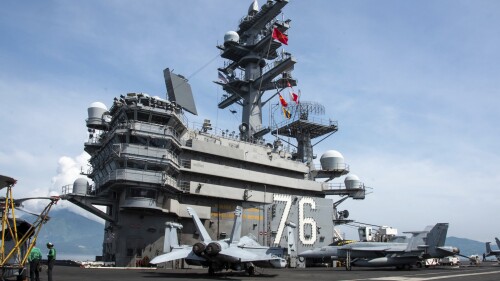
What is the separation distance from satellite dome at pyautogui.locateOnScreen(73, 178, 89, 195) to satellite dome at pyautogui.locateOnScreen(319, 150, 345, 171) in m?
29.4

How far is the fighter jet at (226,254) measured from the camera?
895 inches

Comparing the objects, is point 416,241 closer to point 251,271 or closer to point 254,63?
point 251,271

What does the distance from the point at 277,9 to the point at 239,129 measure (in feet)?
49.4

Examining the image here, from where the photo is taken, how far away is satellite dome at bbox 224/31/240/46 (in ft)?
164

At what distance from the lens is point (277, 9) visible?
48.4 m

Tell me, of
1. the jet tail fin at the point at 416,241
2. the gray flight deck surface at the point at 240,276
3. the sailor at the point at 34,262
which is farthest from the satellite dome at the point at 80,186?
the jet tail fin at the point at 416,241

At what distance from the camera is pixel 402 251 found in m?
34.7

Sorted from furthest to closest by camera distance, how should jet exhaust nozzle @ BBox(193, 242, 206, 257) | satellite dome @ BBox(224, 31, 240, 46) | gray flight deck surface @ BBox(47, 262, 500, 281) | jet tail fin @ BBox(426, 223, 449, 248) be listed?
satellite dome @ BBox(224, 31, 240, 46)
jet tail fin @ BBox(426, 223, 449, 248)
jet exhaust nozzle @ BBox(193, 242, 206, 257)
gray flight deck surface @ BBox(47, 262, 500, 281)

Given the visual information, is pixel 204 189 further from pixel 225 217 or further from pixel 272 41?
pixel 272 41

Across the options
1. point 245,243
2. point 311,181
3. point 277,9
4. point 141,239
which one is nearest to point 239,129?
point 311,181

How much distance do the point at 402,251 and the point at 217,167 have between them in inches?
731

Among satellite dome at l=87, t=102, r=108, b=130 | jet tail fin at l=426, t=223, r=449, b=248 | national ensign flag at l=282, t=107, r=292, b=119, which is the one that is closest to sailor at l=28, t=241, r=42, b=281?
satellite dome at l=87, t=102, r=108, b=130

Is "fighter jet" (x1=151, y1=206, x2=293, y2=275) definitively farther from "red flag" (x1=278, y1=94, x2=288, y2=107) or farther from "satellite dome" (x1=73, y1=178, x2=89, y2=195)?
"red flag" (x1=278, y1=94, x2=288, y2=107)

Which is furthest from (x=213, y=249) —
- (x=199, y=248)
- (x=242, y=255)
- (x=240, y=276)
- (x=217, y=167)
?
(x=217, y=167)
